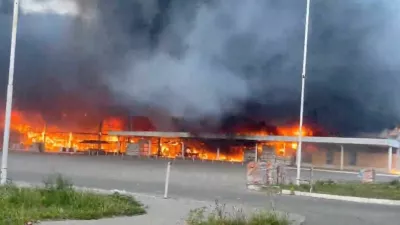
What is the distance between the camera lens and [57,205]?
1202 cm

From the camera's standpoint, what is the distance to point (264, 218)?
10578 mm

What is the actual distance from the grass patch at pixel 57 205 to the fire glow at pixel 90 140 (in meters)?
39.7

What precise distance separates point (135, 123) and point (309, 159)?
Answer: 20.7 metres

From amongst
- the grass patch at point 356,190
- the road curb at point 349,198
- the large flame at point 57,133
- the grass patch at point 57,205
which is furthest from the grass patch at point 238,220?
the large flame at point 57,133

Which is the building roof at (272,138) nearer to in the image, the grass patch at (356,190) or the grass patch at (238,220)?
the grass patch at (356,190)

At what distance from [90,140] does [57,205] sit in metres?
50.7

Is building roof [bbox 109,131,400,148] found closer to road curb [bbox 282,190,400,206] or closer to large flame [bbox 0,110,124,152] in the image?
large flame [bbox 0,110,124,152]

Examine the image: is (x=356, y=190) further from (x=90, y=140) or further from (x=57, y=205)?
(x=90, y=140)

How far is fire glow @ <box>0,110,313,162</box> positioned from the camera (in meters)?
54.0

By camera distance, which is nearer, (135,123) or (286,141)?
(286,141)

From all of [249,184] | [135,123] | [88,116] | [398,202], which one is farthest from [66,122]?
[398,202]

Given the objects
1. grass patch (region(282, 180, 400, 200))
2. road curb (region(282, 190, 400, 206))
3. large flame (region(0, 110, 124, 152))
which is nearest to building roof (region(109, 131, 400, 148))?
large flame (region(0, 110, 124, 152))

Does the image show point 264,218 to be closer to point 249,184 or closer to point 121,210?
point 121,210

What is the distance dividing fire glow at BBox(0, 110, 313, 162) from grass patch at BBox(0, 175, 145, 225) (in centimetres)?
3967
